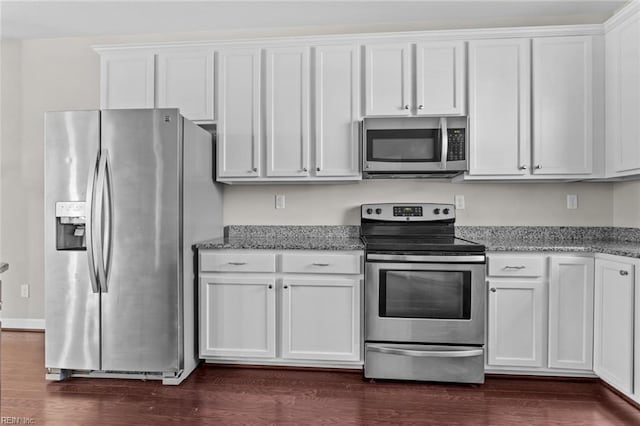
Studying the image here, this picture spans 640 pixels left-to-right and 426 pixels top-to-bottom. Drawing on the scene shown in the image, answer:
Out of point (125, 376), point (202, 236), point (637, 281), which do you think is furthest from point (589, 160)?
point (125, 376)

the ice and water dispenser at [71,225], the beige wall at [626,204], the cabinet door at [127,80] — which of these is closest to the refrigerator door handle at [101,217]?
the ice and water dispenser at [71,225]

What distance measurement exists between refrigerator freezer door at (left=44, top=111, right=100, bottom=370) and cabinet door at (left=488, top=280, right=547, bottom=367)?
2574 millimetres

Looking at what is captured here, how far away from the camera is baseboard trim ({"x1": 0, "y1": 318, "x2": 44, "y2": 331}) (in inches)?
145

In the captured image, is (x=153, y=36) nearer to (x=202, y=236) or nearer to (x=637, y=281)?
(x=202, y=236)

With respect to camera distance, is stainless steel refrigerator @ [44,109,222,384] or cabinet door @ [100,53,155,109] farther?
cabinet door @ [100,53,155,109]

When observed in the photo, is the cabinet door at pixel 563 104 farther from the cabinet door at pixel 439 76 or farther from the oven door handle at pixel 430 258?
the oven door handle at pixel 430 258

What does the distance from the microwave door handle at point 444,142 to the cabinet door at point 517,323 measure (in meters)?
0.88

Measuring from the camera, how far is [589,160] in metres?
2.89

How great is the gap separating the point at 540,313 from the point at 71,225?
312 centimetres

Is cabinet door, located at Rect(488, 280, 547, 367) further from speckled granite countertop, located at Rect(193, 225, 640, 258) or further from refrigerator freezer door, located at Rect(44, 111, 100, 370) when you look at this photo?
refrigerator freezer door, located at Rect(44, 111, 100, 370)

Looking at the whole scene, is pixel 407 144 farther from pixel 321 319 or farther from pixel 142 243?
pixel 142 243

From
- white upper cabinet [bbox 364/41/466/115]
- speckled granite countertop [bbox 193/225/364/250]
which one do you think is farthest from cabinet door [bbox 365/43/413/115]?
speckled granite countertop [bbox 193/225/364/250]

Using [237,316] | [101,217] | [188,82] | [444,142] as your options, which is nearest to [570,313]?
[444,142]

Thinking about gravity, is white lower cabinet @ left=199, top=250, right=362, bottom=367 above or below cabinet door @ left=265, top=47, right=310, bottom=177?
below
